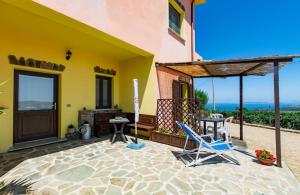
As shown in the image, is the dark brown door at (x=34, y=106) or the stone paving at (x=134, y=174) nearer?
the stone paving at (x=134, y=174)

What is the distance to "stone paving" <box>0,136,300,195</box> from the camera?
3.09m

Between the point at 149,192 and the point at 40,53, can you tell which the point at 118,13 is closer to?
the point at 40,53

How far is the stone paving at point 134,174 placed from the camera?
3.09 m

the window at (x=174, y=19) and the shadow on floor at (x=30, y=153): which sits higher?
the window at (x=174, y=19)

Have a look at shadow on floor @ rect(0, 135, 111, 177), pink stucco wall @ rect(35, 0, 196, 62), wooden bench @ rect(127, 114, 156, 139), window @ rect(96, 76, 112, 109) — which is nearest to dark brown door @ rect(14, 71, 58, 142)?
shadow on floor @ rect(0, 135, 111, 177)

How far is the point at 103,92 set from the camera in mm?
8086

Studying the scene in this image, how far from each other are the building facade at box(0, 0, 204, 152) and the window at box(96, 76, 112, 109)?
2.0 inches

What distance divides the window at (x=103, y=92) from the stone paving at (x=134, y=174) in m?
3.25

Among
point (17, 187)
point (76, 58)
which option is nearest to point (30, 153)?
point (17, 187)

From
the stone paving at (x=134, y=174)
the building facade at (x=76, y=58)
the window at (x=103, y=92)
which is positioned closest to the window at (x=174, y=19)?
the building facade at (x=76, y=58)

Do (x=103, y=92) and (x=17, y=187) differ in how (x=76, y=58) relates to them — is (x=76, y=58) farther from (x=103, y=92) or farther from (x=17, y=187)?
(x=17, y=187)

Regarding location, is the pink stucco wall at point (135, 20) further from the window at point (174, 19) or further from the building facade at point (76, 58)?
the window at point (174, 19)

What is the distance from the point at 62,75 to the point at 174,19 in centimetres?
643

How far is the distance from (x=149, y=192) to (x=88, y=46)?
5843 millimetres
